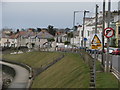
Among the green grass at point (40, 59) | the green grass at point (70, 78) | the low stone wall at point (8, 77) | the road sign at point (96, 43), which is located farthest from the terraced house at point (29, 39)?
the road sign at point (96, 43)

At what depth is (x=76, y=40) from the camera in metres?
110

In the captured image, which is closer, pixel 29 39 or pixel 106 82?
pixel 106 82

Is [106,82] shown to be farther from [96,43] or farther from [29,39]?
[29,39]

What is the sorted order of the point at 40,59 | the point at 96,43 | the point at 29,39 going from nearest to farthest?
the point at 96,43
the point at 40,59
the point at 29,39

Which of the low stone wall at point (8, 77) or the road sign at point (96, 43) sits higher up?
the road sign at point (96, 43)

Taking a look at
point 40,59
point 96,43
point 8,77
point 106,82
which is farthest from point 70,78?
point 40,59

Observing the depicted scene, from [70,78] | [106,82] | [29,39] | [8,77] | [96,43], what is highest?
[96,43]

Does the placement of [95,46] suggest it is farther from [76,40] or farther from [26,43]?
[26,43]

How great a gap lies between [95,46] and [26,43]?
12856cm

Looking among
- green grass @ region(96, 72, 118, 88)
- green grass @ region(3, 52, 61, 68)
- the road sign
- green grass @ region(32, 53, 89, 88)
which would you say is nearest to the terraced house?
green grass @ region(3, 52, 61, 68)

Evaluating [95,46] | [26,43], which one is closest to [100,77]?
[95,46]

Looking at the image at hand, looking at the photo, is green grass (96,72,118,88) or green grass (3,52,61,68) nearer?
green grass (96,72,118,88)

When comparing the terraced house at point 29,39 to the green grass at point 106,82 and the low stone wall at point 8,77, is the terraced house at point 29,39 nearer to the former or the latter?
the low stone wall at point 8,77

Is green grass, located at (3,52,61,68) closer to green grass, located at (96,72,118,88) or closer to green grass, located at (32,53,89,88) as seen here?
green grass, located at (32,53,89,88)
